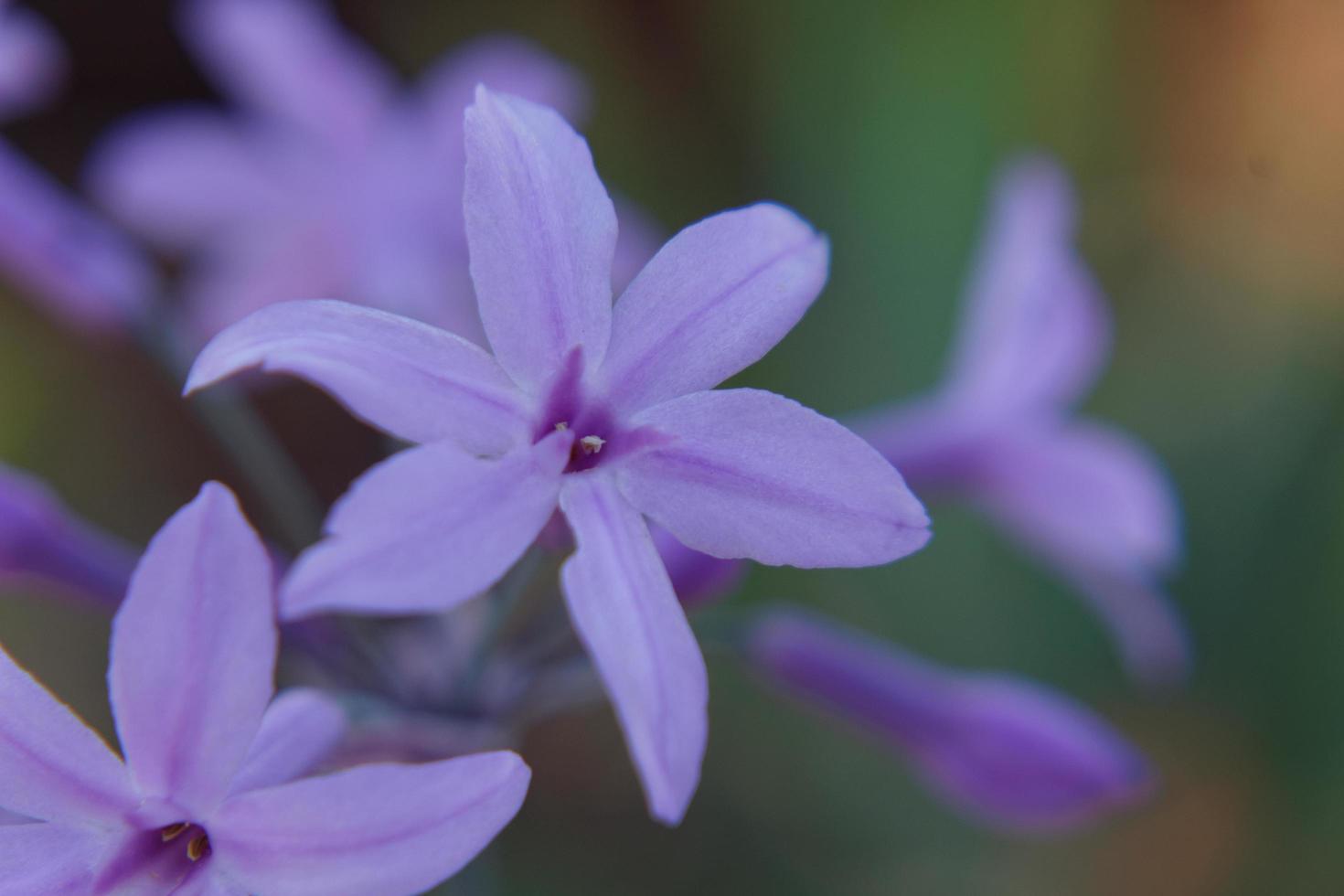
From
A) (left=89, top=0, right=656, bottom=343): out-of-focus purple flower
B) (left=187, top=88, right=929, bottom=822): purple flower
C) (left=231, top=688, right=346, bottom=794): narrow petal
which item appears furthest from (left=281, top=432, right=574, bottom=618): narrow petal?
(left=89, top=0, right=656, bottom=343): out-of-focus purple flower

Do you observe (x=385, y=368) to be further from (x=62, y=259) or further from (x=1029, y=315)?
(x=62, y=259)

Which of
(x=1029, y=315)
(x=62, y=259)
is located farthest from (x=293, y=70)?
(x=1029, y=315)

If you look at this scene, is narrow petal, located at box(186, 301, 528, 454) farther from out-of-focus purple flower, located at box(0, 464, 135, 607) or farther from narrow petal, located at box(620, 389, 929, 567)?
out-of-focus purple flower, located at box(0, 464, 135, 607)

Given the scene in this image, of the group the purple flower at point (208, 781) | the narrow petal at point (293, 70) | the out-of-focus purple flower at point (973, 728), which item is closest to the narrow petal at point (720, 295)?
the purple flower at point (208, 781)

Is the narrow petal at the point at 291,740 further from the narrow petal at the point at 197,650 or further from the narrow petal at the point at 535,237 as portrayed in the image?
the narrow petal at the point at 535,237

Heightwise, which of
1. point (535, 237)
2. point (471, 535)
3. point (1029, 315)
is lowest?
point (1029, 315)

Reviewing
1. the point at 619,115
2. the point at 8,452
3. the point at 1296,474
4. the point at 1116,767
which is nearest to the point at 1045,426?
the point at 1116,767
